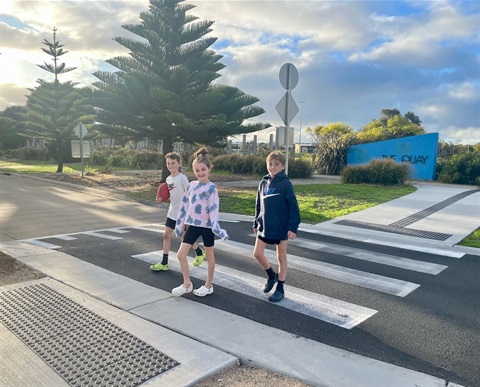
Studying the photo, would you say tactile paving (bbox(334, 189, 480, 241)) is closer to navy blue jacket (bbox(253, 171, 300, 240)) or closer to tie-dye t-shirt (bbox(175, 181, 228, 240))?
navy blue jacket (bbox(253, 171, 300, 240))

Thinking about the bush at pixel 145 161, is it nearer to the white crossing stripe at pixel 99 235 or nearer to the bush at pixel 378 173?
the bush at pixel 378 173

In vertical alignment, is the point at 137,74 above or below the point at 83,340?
above

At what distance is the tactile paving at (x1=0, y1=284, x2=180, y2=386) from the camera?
2.86 metres

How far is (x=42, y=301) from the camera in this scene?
4203 millimetres

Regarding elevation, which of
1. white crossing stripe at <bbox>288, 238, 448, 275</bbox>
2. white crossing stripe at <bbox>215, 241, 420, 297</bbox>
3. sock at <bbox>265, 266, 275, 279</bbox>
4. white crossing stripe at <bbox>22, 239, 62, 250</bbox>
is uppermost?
sock at <bbox>265, 266, 275, 279</bbox>

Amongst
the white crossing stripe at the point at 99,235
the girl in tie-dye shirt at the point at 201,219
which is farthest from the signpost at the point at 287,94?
the girl in tie-dye shirt at the point at 201,219

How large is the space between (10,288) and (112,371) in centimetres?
237

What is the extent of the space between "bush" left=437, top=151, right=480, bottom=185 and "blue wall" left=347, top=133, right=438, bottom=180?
4.30 feet

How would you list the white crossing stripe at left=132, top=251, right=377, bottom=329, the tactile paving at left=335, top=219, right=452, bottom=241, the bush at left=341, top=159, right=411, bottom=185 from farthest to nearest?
the bush at left=341, top=159, right=411, bottom=185 < the tactile paving at left=335, top=219, right=452, bottom=241 < the white crossing stripe at left=132, top=251, right=377, bottom=329

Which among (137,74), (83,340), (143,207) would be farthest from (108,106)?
(83,340)

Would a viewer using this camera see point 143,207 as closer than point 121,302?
No

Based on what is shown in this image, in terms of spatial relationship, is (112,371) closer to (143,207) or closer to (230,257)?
(230,257)

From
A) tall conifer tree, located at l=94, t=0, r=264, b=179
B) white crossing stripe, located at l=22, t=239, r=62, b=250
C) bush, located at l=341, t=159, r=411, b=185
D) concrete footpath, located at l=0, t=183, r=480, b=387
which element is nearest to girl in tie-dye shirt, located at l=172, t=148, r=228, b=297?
concrete footpath, located at l=0, t=183, r=480, b=387

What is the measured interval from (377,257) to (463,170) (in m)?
16.1
